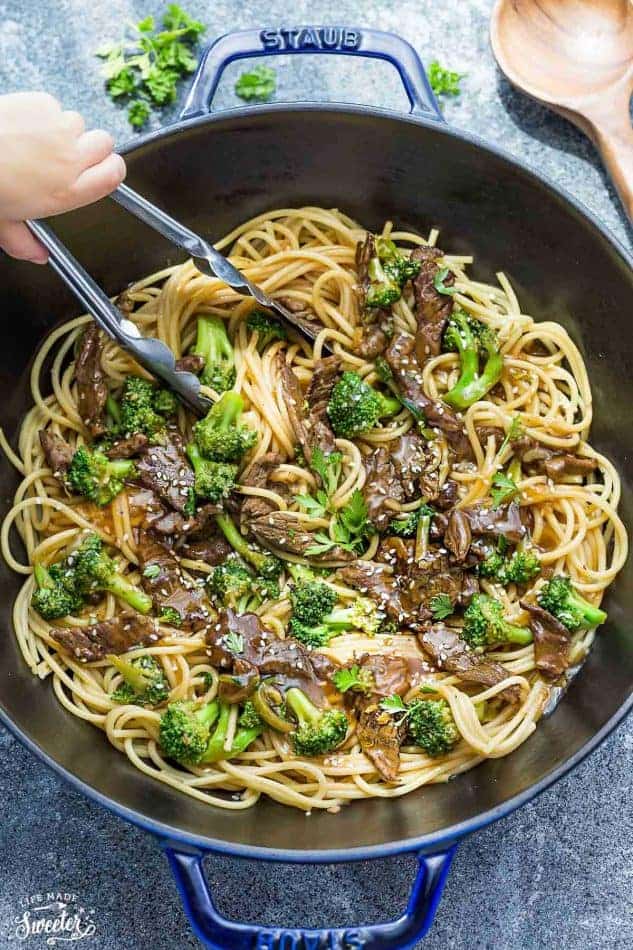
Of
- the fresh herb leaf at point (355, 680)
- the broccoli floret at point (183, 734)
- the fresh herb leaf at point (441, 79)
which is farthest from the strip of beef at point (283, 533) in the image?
the fresh herb leaf at point (441, 79)

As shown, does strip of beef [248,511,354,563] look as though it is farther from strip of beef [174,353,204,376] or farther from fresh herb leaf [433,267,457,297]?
fresh herb leaf [433,267,457,297]

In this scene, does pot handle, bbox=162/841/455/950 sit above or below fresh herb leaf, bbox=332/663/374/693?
below

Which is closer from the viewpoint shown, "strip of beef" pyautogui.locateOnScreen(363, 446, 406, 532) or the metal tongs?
the metal tongs

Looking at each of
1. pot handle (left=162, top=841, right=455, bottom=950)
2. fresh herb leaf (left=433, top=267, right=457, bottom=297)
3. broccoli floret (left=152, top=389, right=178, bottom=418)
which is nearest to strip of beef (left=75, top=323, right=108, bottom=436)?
broccoli floret (left=152, top=389, right=178, bottom=418)

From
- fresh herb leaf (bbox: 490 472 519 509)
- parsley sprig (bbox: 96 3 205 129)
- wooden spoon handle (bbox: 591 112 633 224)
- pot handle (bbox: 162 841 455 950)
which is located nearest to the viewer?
pot handle (bbox: 162 841 455 950)

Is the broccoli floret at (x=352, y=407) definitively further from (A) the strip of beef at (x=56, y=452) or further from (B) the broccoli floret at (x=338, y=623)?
(A) the strip of beef at (x=56, y=452)

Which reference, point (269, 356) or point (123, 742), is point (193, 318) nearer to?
point (269, 356)
